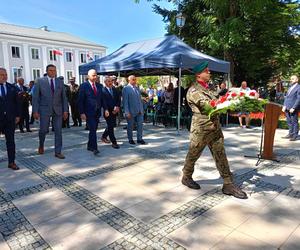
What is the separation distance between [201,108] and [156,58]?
4992 millimetres

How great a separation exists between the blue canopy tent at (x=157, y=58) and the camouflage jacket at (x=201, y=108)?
4.38 meters

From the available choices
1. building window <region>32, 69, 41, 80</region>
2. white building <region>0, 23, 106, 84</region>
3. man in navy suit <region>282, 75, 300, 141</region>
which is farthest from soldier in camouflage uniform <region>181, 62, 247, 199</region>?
building window <region>32, 69, 41, 80</region>

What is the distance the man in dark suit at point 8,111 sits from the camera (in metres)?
4.70

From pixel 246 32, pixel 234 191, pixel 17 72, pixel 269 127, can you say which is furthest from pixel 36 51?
pixel 234 191

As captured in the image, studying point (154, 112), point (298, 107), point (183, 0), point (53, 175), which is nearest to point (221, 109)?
point (53, 175)

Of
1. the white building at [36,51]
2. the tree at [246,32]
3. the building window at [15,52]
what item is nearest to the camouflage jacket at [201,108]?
the tree at [246,32]

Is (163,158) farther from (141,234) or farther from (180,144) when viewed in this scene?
(141,234)

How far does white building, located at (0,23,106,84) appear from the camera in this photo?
1457 inches

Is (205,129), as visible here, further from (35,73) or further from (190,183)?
(35,73)

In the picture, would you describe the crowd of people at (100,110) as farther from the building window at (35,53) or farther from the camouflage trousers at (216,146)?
the building window at (35,53)

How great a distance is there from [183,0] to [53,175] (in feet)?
48.8

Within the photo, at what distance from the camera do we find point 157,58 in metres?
8.10

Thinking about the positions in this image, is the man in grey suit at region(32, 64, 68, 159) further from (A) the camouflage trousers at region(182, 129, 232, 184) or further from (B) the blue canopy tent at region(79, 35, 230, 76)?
(B) the blue canopy tent at region(79, 35, 230, 76)

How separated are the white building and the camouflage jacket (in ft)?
123
